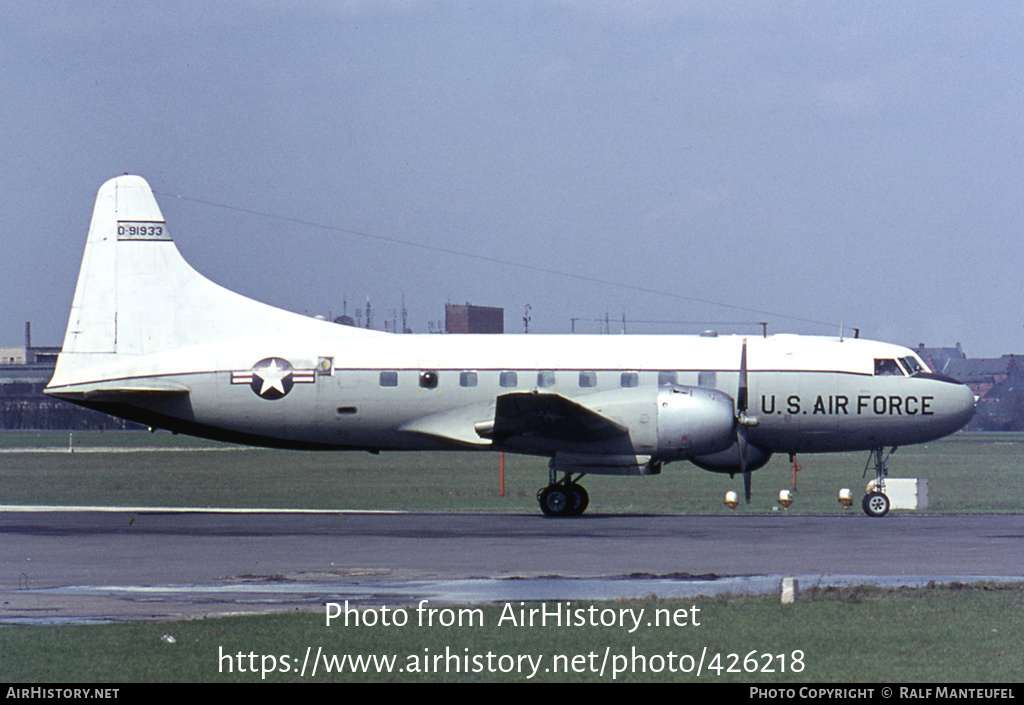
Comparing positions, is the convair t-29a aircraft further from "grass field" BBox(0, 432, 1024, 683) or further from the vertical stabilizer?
"grass field" BBox(0, 432, 1024, 683)

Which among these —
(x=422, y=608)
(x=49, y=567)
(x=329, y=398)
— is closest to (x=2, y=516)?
(x=329, y=398)

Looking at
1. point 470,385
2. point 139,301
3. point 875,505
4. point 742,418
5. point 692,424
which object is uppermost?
point 139,301

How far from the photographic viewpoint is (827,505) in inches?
1462

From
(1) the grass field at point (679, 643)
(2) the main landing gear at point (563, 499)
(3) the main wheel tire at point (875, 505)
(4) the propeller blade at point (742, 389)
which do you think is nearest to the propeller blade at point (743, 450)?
(4) the propeller blade at point (742, 389)

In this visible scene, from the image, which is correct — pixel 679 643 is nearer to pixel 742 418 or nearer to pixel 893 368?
pixel 742 418

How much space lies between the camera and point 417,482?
4712 cm

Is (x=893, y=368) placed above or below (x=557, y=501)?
above

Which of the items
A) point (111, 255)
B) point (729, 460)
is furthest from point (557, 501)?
point (111, 255)

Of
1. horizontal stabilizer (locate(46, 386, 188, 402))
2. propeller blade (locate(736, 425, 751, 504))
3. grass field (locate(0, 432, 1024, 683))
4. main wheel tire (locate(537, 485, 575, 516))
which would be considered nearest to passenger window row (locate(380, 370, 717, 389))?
propeller blade (locate(736, 425, 751, 504))

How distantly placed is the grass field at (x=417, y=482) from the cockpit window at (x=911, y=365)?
4.45m

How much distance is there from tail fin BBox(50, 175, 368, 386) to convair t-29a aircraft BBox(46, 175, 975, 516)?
0.08 meters

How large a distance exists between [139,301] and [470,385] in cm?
945

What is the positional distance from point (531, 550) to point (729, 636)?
8.89 m

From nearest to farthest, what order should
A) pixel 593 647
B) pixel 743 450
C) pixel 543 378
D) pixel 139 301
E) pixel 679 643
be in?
pixel 593 647, pixel 679 643, pixel 743 450, pixel 543 378, pixel 139 301
